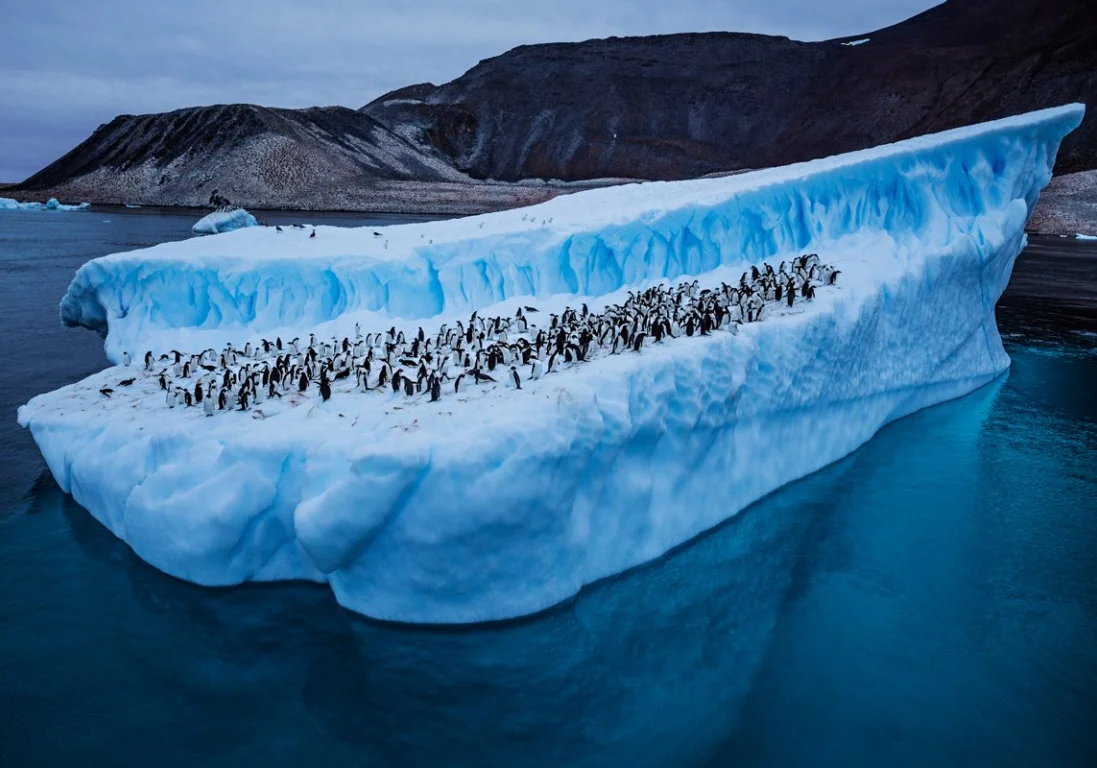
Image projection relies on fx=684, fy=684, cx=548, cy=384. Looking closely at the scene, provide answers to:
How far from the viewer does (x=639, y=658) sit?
507cm

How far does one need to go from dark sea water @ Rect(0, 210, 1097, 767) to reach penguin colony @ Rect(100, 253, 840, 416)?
1680mm

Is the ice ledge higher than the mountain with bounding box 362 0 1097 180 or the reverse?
the reverse

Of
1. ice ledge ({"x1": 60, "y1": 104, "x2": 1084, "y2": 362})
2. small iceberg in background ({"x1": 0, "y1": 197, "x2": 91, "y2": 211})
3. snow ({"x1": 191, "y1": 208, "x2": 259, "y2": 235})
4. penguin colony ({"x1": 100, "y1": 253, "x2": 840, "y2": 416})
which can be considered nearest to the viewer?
penguin colony ({"x1": 100, "y1": 253, "x2": 840, "y2": 416})

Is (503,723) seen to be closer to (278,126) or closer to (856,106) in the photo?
(278,126)

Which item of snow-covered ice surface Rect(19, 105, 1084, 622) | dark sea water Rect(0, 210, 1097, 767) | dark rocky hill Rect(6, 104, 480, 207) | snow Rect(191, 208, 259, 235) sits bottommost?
dark sea water Rect(0, 210, 1097, 767)

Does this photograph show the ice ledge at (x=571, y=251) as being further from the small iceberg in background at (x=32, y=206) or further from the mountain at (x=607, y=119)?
the small iceberg in background at (x=32, y=206)

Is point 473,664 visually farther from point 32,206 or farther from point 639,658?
point 32,206

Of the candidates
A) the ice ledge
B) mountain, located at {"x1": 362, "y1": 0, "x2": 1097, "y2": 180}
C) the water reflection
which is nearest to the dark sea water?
the water reflection

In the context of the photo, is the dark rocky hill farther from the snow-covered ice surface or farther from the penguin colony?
the penguin colony

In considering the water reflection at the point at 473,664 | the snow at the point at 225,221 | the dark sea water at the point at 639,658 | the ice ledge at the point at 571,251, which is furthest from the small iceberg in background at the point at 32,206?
the water reflection at the point at 473,664

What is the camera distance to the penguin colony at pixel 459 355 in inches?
249

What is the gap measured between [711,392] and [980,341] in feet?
24.7

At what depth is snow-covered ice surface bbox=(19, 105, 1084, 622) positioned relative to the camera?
498 cm

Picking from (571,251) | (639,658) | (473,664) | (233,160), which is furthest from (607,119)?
Answer: (473,664)
